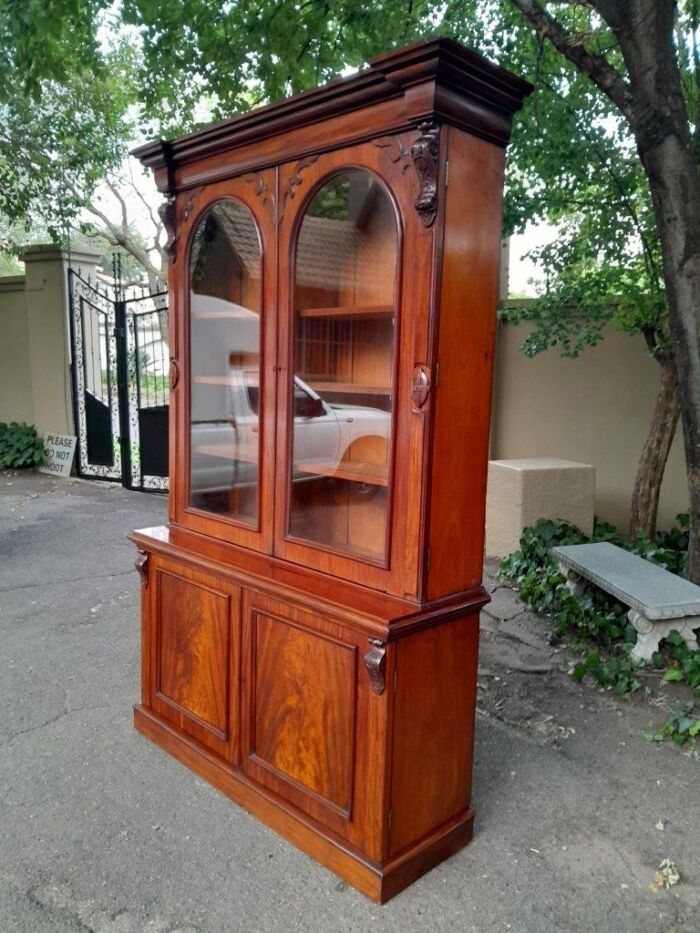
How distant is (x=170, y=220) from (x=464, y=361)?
1282mm

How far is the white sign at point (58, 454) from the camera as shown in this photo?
792cm

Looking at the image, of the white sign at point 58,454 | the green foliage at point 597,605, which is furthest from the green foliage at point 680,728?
the white sign at point 58,454

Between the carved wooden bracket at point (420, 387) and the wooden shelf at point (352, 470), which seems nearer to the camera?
the carved wooden bracket at point (420, 387)

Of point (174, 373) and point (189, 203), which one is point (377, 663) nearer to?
point (174, 373)

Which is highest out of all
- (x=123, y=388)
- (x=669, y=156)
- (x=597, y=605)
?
(x=669, y=156)

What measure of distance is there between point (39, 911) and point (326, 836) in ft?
2.54

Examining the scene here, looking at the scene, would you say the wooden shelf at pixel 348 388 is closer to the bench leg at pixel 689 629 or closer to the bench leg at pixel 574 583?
the bench leg at pixel 689 629

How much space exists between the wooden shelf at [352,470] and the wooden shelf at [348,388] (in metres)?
0.21

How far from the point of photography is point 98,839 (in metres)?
2.13

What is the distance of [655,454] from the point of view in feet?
14.5

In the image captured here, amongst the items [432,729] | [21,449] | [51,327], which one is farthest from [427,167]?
[21,449]

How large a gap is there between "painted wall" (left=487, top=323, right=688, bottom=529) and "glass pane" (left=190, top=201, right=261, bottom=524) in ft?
11.6

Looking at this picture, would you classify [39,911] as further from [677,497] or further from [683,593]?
[677,497]

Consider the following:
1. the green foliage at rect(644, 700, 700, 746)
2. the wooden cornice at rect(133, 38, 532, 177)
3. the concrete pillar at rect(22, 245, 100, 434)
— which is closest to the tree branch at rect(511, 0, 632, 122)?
the wooden cornice at rect(133, 38, 532, 177)
